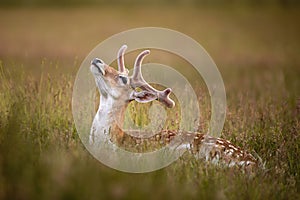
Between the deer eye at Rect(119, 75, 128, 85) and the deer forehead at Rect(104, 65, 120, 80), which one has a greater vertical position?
the deer forehead at Rect(104, 65, 120, 80)

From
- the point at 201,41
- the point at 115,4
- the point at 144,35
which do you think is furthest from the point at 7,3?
the point at 201,41

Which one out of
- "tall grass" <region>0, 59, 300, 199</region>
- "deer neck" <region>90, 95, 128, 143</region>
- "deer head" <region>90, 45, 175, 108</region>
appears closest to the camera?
"tall grass" <region>0, 59, 300, 199</region>

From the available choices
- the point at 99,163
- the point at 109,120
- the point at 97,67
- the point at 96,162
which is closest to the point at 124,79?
the point at 97,67

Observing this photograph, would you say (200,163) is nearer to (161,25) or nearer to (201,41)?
(201,41)

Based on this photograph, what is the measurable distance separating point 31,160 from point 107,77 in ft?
6.72

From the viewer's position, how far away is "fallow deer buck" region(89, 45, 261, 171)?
19.2ft

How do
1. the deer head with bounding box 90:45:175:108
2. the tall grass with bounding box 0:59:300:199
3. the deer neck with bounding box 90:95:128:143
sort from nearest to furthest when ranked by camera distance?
the tall grass with bounding box 0:59:300:199 < the deer neck with bounding box 90:95:128:143 < the deer head with bounding box 90:45:175:108

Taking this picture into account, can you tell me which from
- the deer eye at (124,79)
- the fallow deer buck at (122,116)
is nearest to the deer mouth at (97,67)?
the fallow deer buck at (122,116)

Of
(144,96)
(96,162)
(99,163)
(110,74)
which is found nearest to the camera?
(96,162)

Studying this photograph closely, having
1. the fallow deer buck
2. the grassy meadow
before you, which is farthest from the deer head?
the grassy meadow

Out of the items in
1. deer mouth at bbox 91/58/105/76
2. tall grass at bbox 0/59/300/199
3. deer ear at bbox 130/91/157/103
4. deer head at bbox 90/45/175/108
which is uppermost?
deer mouth at bbox 91/58/105/76

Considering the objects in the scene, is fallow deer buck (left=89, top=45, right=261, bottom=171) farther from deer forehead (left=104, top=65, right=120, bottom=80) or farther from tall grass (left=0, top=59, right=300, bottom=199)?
tall grass (left=0, top=59, right=300, bottom=199)

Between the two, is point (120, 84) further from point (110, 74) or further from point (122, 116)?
point (122, 116)

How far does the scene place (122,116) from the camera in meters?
6.47
